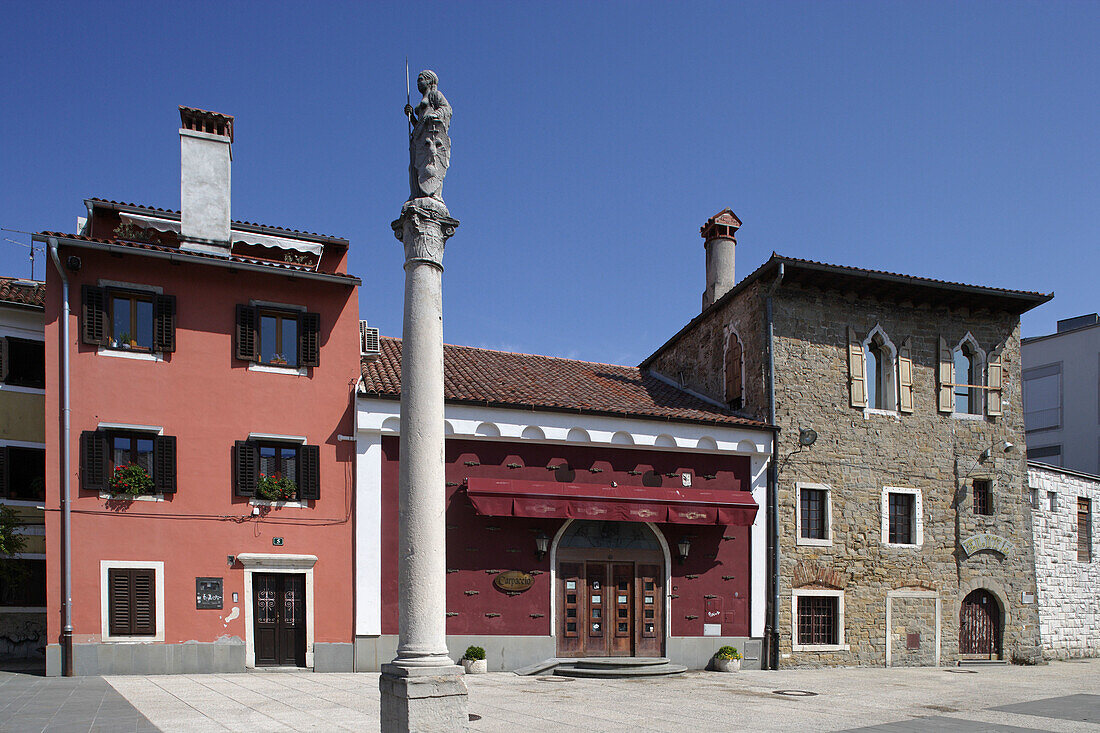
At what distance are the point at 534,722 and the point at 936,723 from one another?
225 inches

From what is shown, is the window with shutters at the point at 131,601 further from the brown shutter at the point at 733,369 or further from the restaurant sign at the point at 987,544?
the restaurant sign at the point at 987,544

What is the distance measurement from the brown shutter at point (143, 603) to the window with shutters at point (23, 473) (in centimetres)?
381

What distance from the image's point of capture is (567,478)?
19969 millimetres

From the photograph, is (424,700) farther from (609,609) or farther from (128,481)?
(609,609)

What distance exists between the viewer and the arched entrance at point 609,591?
19781 millimetres

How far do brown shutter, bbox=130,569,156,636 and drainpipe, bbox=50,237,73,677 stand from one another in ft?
3.42

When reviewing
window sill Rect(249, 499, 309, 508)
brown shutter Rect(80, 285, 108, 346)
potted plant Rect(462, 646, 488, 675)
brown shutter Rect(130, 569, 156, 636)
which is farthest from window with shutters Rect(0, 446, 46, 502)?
potted plant Rect(462, 646, 488, 675)

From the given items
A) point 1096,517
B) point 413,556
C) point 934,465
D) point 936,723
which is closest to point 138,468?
point 413,556

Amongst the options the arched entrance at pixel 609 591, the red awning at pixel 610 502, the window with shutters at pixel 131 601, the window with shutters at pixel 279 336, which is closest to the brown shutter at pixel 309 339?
the window with shutters at pixel 279 336

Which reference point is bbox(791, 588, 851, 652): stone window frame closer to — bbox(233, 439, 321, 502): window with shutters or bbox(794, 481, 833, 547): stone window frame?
bbox(794, 481, 833, 547): stone window frame

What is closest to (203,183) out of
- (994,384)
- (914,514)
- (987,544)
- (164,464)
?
(164,464)

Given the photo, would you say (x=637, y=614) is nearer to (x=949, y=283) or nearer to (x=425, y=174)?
(x=949, y=283)

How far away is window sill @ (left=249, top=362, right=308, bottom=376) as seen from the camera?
1861 cm

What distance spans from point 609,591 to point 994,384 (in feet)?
38.5
